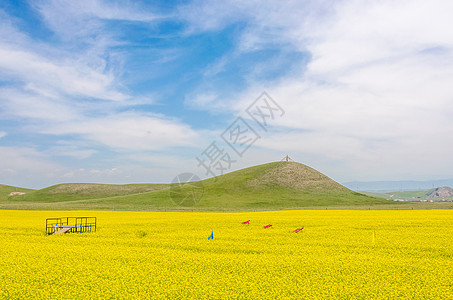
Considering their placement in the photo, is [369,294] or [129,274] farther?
[129,274]

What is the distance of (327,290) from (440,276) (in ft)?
18.2

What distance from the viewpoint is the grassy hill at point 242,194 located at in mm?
103188

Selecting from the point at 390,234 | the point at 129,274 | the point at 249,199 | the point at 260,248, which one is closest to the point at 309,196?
the point at 249,199

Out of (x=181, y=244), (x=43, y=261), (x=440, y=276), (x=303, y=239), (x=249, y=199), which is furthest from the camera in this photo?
(x=249, y=199)

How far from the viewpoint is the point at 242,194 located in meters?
122

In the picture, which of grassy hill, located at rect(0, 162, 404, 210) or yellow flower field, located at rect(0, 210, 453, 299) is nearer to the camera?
yellow flower field, located at rect(0, 210, 453, 299)

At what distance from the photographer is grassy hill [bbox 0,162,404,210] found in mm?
103188

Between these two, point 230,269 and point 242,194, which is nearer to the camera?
point 230,269

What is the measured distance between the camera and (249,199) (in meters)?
114

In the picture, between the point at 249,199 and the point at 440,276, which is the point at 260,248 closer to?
the point at 440,276

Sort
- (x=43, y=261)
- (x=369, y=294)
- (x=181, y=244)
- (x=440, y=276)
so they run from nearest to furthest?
1. (x=369, y=294)
2. (x=440, y=276)
3. (x=43, y=261)
4. (x=181, y=244)

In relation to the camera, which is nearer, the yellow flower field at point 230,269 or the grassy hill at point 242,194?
the yellow flower field at point 230,269

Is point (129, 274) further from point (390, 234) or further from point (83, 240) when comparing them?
point (390, 234)

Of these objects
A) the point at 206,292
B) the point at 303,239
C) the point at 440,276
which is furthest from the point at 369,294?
the point at 303,239
